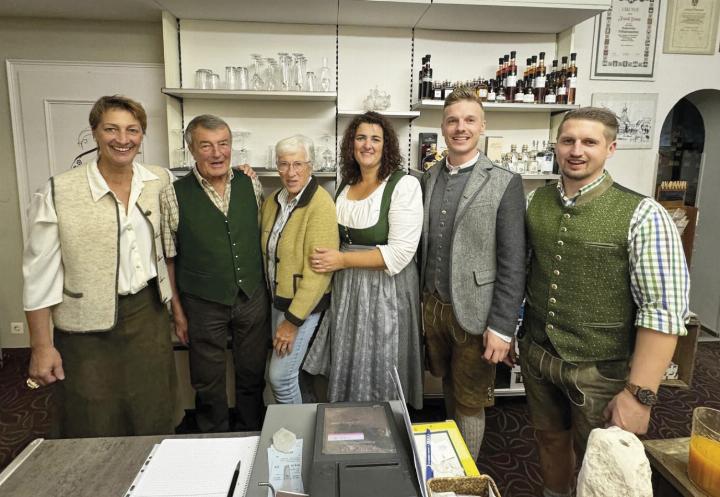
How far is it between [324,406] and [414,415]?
168cm

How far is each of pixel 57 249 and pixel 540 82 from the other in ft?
8.72

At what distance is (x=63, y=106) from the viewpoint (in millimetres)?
3102

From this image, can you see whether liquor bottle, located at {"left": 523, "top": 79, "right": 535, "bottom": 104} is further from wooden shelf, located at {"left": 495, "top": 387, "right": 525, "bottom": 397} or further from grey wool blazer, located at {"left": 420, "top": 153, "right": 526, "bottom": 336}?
wooden shelf, located at {"left": 495, "top": 387, "right": 525, "bottom": 397}

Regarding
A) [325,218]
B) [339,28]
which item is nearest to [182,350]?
[325,218]

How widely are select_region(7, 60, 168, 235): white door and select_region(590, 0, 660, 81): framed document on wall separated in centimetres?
302

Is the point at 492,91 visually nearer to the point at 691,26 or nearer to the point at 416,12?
the point at 416,12

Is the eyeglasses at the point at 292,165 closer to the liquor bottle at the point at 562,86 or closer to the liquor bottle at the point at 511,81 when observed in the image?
the liquor bottle at the point at 511,81

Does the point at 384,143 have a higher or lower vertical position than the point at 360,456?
higher

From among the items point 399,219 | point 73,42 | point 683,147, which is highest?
point 73,42

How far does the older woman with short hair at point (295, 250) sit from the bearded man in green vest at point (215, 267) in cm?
11

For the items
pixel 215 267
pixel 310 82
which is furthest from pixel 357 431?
pixel 310 82

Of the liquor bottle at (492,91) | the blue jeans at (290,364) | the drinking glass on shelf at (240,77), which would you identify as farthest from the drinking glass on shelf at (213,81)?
the liquor bottle at (492,91)

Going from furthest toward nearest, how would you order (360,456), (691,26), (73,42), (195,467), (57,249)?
(691,26) → (73,42) → (57,249) → (195,467) → (360,456)

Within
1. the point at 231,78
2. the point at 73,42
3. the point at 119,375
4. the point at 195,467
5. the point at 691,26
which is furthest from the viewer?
the point at 691,26
